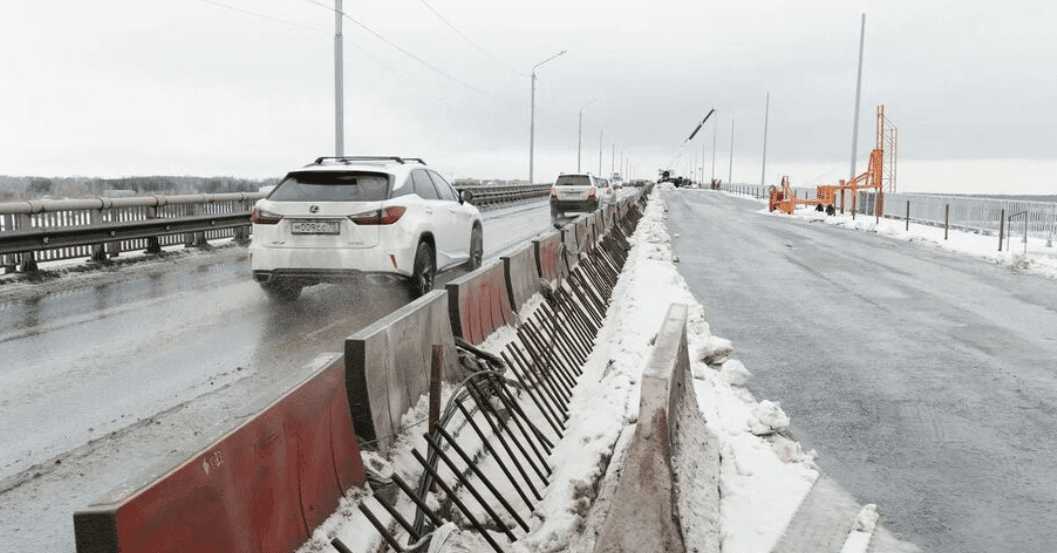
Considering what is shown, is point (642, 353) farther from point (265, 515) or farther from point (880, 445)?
point (265, 515)

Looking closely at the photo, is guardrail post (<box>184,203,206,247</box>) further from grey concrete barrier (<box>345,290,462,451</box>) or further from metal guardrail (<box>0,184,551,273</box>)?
grey concrete barrier (<box>345,290,462,451</box>)

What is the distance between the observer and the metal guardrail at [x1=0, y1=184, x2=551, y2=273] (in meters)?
12.7

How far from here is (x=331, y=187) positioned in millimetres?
10070

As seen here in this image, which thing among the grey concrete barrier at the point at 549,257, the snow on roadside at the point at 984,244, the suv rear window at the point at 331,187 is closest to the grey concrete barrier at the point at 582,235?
the grey concrete barrier at the point at 549,257

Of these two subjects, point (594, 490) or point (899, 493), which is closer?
point (594, 490)

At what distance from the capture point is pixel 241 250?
1791cm

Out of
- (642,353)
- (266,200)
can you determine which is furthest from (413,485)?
(266,200)

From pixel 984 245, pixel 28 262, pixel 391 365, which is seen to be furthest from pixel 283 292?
pixel 984 245

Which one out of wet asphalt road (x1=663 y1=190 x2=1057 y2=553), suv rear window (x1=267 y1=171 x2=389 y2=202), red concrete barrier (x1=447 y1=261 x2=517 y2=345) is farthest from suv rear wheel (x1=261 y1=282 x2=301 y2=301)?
wet asphalt road (x1=663 y1=190 x2=1057 y2=553)

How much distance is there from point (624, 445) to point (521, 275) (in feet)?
15.6

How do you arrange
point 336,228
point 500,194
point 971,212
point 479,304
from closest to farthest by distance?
point 479,304
point 336,228
point 971,212
point 500,194

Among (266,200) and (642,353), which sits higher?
(266,200)

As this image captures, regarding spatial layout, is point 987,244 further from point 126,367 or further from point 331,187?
point 126,367

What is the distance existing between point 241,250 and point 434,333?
13.4 m
